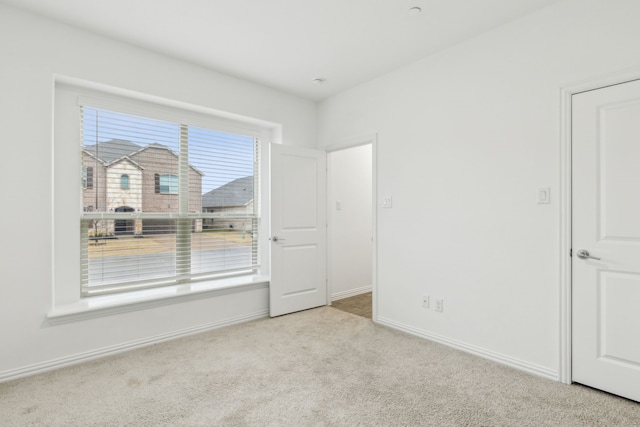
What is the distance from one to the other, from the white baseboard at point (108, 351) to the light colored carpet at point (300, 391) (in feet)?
0.24

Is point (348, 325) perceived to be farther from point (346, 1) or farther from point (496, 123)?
point (346, 1)

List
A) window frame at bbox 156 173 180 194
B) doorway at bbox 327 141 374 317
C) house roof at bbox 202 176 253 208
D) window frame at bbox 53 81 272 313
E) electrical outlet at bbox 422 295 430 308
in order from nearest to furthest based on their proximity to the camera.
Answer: window frame at bbox 53 81 272 313 < electrical outlet at bbox 422 295 430 308 < window frame at bbox 156 173 180 194 < house roof at bbox 202 176 253 208 < doorway at bbox 327 141 374 317

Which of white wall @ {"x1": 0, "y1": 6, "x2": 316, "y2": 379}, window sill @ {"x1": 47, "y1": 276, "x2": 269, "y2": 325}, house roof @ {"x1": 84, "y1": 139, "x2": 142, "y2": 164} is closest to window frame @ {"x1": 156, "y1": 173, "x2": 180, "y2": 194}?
house roof @ {"x1": 84, "y1": 139, "x2": 142, "y2": 164}

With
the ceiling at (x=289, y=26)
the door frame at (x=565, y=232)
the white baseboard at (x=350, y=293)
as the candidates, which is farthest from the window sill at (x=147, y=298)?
the door frame at (x=565, y=232)

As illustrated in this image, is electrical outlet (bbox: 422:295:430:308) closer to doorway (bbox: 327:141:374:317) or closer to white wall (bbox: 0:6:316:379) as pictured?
doorway (bbox: 327:141:374:317)

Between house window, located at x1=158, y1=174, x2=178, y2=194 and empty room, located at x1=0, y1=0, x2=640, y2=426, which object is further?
house window, located at x1=158, y1=174, x2=178, y2=194

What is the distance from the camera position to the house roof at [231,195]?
3.61 meters

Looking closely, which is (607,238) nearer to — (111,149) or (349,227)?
(349,227)

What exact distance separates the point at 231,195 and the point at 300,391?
2339 mm

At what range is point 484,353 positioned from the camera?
2646 mm

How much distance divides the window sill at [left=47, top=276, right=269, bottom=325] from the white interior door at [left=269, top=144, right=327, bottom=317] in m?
0.27

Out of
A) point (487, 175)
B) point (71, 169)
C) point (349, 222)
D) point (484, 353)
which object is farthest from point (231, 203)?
point (484, 353)

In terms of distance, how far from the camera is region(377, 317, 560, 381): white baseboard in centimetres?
233

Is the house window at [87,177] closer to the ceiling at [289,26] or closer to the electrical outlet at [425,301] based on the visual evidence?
the ceiling at [289,26]
